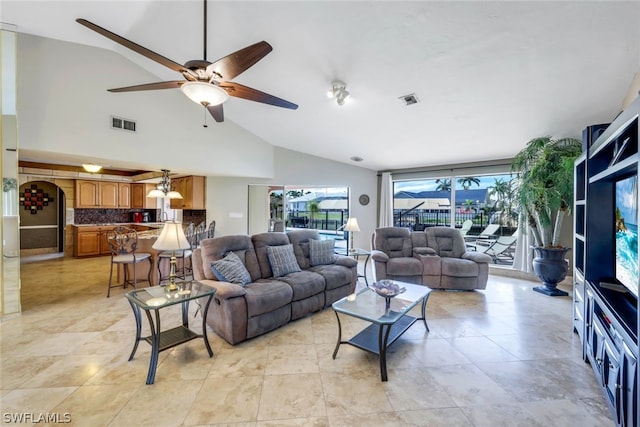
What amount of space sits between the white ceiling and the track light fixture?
0.11 meters

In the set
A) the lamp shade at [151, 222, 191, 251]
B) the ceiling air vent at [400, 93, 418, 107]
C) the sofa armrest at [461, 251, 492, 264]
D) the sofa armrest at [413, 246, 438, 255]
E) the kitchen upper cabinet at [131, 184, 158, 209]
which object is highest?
the ceiling air vent at [400, 93, 418, 107]

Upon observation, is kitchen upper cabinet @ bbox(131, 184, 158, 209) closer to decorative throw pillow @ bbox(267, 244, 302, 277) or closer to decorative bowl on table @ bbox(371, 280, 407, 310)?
decorative throw pillow @ bbox(267, 244, 302, 277)

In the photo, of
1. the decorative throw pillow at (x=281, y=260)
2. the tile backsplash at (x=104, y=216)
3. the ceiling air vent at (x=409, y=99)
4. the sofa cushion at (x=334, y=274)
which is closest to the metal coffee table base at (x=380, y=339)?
→ the sofa cushion at (x=334, y=274)

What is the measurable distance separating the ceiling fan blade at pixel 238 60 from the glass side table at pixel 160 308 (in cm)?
190

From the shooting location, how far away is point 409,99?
135 inches

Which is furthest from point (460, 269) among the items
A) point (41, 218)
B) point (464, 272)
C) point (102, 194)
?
point (41, 218)

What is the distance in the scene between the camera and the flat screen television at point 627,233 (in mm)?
1691

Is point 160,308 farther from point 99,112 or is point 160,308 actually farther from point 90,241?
point 90,241

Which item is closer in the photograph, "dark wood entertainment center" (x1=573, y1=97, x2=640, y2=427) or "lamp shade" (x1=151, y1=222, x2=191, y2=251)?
"dark wood entertainment center" (x1=573, y1=97, x2=640, y2=427)

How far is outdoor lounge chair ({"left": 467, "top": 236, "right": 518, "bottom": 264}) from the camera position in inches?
A: 209

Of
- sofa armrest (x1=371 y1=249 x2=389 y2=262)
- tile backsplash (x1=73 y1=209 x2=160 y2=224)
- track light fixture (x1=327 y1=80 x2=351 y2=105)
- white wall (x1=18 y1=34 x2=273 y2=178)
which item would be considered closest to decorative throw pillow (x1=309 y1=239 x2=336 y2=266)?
sofa armrest (x1=371 y1=249 x2=389 y2=262)

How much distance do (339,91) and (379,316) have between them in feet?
8.71

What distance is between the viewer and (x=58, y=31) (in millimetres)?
3285

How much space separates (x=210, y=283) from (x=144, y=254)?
2371 millimetres
